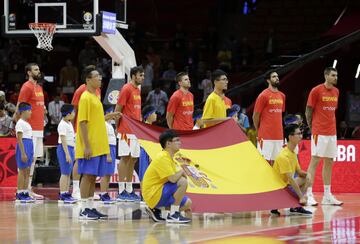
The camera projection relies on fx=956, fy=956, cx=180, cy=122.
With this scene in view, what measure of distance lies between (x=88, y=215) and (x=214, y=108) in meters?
3.48

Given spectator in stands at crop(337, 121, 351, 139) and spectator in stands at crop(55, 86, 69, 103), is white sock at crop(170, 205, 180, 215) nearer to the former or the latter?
spectator in stands at crop(337, 121, 351, 139)

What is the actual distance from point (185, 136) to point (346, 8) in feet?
63.3

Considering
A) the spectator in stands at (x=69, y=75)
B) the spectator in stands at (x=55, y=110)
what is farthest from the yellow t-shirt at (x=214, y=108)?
the spectator in stands at (x=69, y=75)

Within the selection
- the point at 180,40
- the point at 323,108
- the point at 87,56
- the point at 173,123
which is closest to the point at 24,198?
the point at 173,123

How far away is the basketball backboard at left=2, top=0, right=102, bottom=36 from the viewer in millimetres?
19641

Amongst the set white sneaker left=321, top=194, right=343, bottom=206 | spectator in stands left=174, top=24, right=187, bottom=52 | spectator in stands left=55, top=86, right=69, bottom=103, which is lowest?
white sneaker left=321, top=194, right=343, bottom=206

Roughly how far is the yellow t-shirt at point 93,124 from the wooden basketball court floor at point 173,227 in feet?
3.44

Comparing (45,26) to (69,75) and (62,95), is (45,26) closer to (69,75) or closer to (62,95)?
(62,95)

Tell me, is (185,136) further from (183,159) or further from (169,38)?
(169,38)

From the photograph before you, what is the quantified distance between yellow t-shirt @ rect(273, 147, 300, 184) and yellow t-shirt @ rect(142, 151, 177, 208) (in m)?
1.99

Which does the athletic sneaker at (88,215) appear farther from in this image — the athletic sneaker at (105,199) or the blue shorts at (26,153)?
the blue shorts at (26,153)

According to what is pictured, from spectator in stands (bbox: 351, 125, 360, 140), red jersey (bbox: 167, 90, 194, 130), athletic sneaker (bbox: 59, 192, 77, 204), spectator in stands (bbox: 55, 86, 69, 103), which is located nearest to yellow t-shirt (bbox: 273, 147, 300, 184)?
red jersey (bbox: 167, 90, 194, 130)

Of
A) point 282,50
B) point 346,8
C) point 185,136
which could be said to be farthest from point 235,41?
point 185,136

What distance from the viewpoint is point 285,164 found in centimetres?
1480
